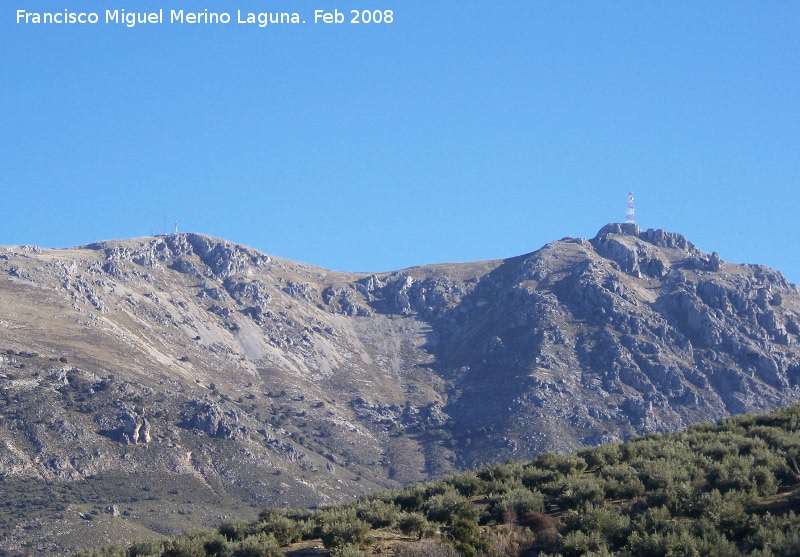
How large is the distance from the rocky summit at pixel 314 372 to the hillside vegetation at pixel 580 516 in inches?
1924

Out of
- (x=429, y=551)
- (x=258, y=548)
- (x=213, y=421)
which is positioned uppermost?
(x=213, y=421)

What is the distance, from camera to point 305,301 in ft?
627

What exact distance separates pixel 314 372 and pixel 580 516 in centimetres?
14277

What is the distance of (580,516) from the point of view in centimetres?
2281


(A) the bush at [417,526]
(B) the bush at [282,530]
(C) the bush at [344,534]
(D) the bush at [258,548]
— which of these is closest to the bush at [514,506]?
(A) the bush at [417,526]

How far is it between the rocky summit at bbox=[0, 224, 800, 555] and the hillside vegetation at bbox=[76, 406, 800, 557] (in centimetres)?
4887

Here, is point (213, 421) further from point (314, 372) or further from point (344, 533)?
point (344, 533)

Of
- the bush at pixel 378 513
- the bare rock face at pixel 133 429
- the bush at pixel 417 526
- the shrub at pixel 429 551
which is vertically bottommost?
the shrub at pixel 429 551

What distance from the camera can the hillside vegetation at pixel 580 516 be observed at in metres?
20.4

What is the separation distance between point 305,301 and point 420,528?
168351mm

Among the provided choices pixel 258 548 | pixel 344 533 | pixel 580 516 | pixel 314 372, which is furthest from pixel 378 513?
pixel 314 372

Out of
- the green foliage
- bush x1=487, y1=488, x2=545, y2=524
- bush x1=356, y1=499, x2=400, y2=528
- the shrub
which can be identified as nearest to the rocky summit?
bush x1=356, y1=499, x2=400, y2=528

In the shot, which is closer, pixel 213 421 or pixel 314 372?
pixel 213 421

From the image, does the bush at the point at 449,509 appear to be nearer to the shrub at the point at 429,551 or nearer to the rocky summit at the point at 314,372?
the shrub at the point at 429,551
